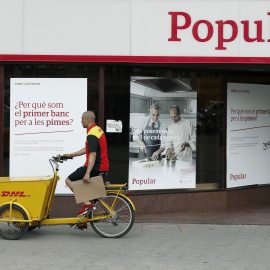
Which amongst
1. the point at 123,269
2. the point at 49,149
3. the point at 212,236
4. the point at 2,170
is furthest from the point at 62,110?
the point at 123,269

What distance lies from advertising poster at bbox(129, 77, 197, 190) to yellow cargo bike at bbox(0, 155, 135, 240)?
6.74 feet

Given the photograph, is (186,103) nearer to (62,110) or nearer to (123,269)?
(62,110)

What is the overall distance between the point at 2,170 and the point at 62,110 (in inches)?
55.1

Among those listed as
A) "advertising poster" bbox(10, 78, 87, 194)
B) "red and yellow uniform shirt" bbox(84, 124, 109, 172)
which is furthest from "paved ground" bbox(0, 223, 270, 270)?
"advertising poster" bbox(10, 78, 87, 194)

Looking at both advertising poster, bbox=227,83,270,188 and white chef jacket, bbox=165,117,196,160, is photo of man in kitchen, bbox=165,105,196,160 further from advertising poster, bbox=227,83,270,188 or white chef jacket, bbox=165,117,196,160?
advertising poster, bbox=227,83,270,188

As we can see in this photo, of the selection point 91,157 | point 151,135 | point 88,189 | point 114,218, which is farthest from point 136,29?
point 114,218

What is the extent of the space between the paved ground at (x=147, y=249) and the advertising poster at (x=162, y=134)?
4.82ft

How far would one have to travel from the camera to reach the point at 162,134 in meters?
10.8

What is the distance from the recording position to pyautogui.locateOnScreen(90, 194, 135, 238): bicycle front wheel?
8438 mm

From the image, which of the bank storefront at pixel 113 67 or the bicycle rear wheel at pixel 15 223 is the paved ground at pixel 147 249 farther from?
the bank storefront at pixel 113 67

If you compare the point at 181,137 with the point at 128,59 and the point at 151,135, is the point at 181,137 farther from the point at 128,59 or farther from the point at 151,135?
the point at 128,59

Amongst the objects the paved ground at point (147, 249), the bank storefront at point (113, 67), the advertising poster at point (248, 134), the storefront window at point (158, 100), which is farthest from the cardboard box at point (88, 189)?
the advertising poster at point (248, 134)

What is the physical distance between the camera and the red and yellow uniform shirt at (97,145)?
8.31 metres

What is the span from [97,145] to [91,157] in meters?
0.20
